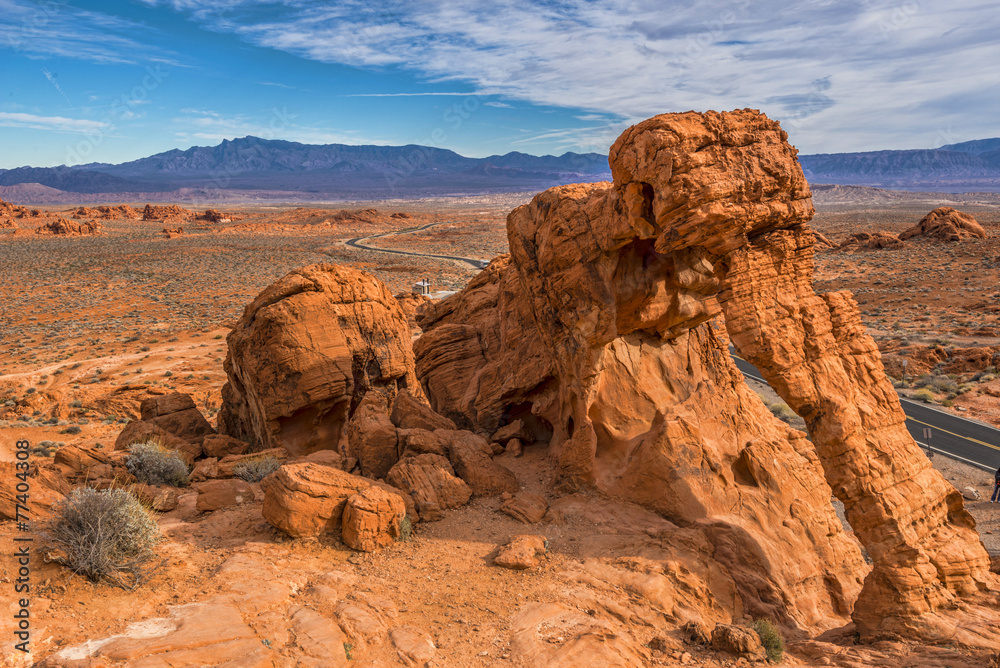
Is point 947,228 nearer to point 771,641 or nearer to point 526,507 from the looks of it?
point 526,507

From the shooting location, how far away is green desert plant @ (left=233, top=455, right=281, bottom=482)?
12.0 meters

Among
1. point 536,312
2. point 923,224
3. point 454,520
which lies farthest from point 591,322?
point 923,224

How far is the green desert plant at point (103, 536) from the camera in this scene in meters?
7.31

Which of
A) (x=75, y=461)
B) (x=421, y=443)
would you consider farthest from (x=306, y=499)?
(x=75, y=461)

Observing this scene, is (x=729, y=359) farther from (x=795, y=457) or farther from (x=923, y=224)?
(x=923, y=224)

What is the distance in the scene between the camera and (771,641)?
7629mm

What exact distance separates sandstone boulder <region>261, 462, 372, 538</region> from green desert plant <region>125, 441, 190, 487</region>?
3338 millimetres

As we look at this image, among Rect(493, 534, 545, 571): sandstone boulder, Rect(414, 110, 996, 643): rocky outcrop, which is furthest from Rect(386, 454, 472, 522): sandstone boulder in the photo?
Rect(414, 110, 996, 643): rocky outcrop

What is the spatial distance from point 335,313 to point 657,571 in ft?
28.0

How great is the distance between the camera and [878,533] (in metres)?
8.25

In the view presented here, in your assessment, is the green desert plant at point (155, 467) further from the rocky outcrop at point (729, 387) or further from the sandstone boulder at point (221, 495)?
the rocky outcrop at point (729, 387)

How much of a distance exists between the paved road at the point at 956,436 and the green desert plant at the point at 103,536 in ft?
62.2

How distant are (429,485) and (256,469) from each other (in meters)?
3.80

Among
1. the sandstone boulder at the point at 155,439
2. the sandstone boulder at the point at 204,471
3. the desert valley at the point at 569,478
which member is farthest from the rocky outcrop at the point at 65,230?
the sandstone boulder at the point at 204,471
